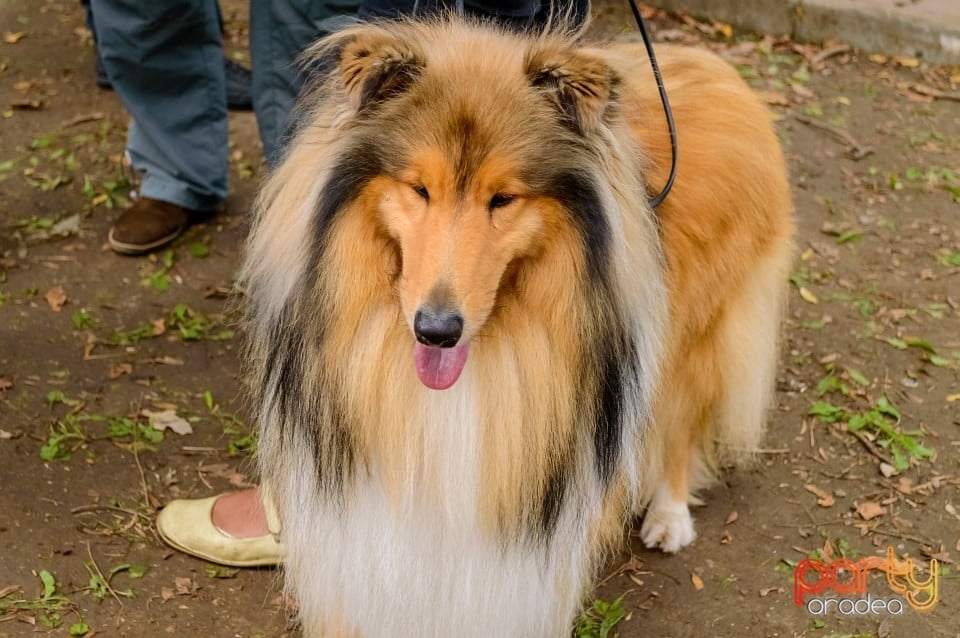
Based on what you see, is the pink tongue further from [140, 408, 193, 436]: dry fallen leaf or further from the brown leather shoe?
the brown leather shoe

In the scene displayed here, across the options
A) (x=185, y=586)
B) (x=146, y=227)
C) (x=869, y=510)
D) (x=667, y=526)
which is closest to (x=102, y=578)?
(x=185, y=586)

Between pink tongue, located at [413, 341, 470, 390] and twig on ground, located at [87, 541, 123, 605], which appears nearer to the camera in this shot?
pink tongue, located at [413, 341, 470, 390]

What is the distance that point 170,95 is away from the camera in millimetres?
4098

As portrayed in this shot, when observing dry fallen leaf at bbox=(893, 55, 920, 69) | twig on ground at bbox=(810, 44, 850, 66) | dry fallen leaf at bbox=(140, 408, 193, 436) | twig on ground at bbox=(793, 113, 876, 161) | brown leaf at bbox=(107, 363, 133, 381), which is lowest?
brown leaf at bbox=(107, 363, 133, 381)

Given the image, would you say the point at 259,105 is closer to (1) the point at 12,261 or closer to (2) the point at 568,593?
(1) the point at 12,261

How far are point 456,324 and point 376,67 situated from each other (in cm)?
52

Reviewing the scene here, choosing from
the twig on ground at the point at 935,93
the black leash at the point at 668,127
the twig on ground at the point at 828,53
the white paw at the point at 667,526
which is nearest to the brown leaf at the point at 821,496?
the white paw at the point at 667,526

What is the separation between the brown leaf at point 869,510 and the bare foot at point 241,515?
1794 mm

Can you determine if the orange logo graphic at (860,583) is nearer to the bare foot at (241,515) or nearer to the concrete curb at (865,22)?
the bare foot at (241,515)

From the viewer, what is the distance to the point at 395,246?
198 centimetres

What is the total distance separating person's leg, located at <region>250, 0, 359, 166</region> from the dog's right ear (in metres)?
1.35

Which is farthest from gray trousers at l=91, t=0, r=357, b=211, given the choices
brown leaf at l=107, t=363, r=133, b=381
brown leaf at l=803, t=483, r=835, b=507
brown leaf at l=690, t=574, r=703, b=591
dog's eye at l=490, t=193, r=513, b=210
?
brown leaf at l=803, t=483, r=835, b=507

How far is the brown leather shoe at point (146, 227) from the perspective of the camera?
4.11 m

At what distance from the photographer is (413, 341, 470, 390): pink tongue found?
200cm
